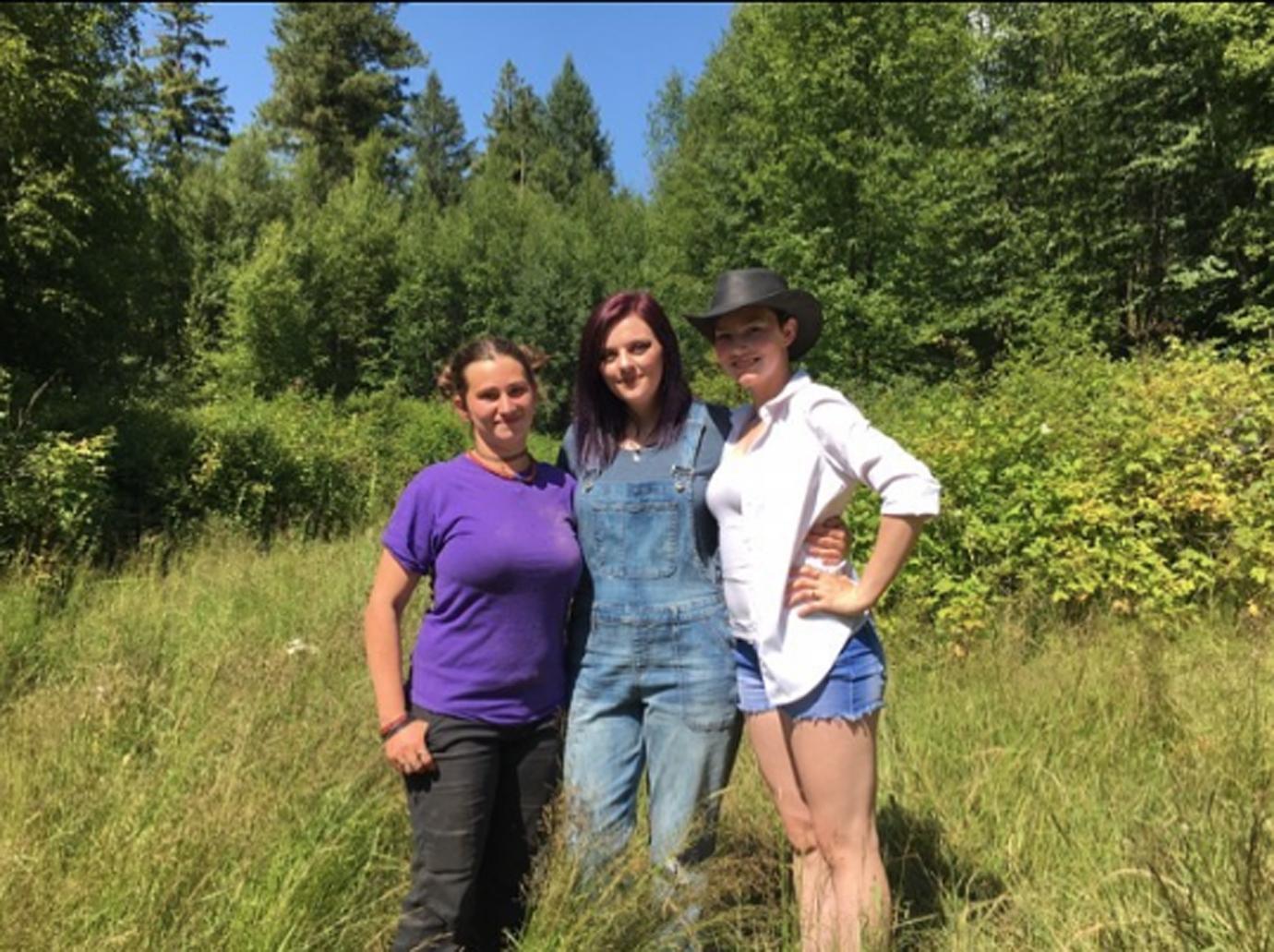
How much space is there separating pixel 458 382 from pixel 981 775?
256 centimetres

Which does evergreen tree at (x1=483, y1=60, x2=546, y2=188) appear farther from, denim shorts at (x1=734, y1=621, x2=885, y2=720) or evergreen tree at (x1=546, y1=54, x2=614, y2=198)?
denim shorts at (x1=734, y1=621, x2=885, y2=720)

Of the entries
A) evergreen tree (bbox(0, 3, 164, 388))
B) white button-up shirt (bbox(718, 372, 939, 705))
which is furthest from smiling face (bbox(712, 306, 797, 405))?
evergreen tree (bbox(0, 3, 164, 388))

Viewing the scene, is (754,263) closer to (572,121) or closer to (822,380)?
(822,380)

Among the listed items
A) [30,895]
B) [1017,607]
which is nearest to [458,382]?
[30,895]

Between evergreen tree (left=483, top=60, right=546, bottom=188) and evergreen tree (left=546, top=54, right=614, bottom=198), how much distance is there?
753 millimetres

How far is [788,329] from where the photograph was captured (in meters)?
2.50

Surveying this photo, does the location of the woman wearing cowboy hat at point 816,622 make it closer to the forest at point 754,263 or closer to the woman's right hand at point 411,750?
the woman's right hand at point 411,750

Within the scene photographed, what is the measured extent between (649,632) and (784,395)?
0.75m

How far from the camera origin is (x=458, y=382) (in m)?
2.63

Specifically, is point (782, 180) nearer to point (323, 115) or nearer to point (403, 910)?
point (403, 910)

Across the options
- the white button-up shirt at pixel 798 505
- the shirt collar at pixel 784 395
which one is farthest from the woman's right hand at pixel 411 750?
the shirt collar at pixel 784 395

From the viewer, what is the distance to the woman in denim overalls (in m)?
2.42

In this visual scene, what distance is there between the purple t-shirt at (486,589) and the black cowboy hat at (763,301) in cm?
73

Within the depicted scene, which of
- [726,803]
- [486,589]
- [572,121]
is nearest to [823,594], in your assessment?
[486,589]
